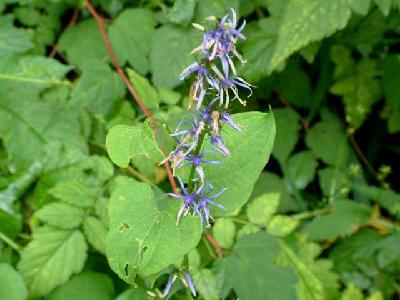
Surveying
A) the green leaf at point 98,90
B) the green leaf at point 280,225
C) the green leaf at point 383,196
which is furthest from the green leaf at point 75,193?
the green leaf at point 383,196

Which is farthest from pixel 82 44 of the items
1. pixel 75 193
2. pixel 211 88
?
pixel 211 88

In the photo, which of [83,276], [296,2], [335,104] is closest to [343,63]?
[335,104]

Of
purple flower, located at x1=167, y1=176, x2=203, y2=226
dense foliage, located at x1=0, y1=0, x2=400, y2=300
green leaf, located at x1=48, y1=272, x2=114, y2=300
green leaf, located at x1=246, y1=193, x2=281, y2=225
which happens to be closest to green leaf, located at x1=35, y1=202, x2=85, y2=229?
dense foliage, located at x1=0, y1=0, x2=400, y2=300

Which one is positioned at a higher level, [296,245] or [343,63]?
[343,63]

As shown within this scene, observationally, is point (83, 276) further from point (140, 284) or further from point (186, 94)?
point (186, 94)

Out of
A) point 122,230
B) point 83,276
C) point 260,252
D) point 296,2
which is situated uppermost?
point 296,2

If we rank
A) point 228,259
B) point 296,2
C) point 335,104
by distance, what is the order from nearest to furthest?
1. point 228,259
2. point 296,2
3. point 335,104

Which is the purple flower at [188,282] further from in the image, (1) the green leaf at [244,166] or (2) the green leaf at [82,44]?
(2) the green leaf at [82,44]
